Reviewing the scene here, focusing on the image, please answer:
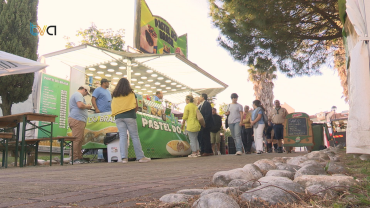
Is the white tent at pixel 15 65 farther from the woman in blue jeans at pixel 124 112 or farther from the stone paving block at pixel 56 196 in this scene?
the stone paving block at pixel 56 196

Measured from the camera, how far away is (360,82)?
14.6 ft

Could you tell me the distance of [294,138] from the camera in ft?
34.6

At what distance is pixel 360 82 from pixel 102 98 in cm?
633

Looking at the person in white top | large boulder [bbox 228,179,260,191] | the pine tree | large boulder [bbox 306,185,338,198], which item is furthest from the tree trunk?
large boulder [bbox 306,185,338,198]

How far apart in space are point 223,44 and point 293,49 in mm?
1952

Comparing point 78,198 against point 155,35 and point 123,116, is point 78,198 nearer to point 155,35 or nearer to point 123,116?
point 123,116

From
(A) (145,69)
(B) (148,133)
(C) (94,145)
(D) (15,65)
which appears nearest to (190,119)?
(B) (148,133)

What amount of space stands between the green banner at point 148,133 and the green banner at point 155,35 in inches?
360

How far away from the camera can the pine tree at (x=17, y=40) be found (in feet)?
42.5

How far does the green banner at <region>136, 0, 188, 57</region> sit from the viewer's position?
18.9 m

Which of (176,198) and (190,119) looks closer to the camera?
(176,198)

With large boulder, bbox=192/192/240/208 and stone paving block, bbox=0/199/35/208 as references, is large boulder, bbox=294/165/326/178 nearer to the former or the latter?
large boulder, bbox=192/192/240/208

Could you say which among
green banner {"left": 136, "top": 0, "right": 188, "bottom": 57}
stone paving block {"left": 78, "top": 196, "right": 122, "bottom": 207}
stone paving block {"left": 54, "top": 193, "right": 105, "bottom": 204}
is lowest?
stone paving block {"left": 78, "top": 196, "right": 122, "bottom": 207}

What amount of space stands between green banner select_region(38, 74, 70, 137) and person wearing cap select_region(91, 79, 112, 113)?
3.38 meters
